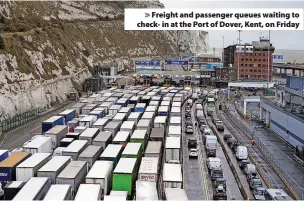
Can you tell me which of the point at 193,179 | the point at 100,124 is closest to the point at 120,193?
the point at 193,179

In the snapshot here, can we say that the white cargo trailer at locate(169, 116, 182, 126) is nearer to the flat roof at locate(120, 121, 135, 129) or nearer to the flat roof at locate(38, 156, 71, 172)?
the flat roof at locate(120, 121, 135, 129)

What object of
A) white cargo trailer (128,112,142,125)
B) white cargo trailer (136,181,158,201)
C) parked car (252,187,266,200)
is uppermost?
white cargo trailer (128,112,142,125)

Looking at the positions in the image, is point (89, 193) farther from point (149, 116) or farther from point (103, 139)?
point (149, 116)

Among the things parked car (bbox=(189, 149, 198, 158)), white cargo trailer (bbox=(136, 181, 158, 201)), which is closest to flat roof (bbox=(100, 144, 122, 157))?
white cargo trailer (bbox=(136, 181, 158, 201))

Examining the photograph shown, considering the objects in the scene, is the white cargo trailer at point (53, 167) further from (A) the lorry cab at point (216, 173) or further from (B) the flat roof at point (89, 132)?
(A) the lorry cab at point (216, 173)

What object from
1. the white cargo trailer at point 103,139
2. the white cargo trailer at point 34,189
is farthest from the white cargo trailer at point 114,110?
the white cargo trailer at point 34,189

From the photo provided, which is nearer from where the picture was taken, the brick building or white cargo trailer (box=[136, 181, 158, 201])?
white cargo trailer (box=[136, 181, 158, 201])

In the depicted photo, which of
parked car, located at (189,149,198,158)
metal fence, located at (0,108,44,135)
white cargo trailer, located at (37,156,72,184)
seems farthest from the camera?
metal fence, located at (0,108,44,135)

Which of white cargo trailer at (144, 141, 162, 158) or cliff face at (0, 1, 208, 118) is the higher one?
cliff face at (0, 1, 208, 118)

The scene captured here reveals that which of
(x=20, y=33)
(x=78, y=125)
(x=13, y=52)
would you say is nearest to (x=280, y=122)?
(x=78, y=125)
